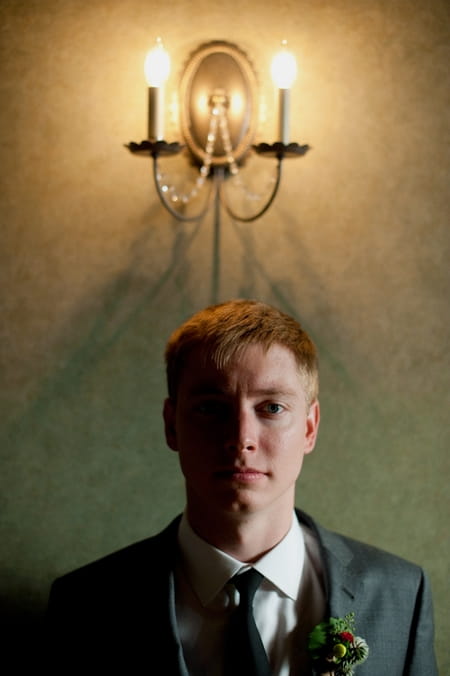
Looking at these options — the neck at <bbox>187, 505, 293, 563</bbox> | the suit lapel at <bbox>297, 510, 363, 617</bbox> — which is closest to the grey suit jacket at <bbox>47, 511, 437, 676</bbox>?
the suit lapel at <bbox>297, 510, 363, 617</bbox>

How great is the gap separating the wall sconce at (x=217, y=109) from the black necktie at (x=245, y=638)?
81 cm

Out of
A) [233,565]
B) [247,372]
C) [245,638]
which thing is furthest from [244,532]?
[247,372]

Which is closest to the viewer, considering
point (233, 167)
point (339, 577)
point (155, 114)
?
point (339, 577)

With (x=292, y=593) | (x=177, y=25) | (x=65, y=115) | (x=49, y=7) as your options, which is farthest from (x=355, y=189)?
(x=292, y=593)

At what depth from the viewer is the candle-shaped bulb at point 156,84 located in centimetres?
175

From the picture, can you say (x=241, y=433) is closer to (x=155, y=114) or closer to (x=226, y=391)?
(x=226, y=391)

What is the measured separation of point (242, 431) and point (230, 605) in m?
0.34

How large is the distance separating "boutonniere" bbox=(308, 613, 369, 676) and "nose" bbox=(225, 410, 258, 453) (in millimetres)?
370

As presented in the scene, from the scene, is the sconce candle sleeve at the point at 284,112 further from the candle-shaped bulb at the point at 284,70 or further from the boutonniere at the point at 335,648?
the boutonniere at the point at 335,648

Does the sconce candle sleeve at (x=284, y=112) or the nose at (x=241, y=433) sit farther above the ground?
Result: the sconce candle sleeve at (x=284, y=112)

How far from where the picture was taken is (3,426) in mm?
1890

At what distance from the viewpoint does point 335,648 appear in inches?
57.7

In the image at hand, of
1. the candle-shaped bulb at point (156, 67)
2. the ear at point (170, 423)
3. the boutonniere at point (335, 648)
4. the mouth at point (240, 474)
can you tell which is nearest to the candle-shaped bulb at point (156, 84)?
the candle-shaped bulb at point (156, 67)

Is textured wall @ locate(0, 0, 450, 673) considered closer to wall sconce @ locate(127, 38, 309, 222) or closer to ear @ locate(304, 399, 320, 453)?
wall sconce @ locate(127, 38, 309, 222)
